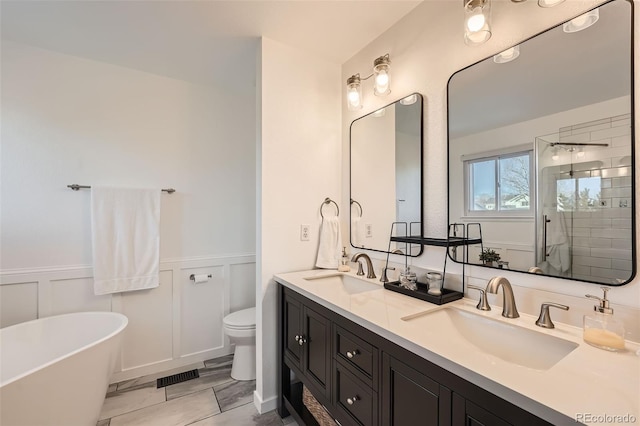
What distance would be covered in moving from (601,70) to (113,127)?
9.71 feet

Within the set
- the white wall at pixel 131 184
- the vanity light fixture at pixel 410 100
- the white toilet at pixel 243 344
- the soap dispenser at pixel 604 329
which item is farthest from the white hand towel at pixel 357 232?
the soap dispenser at pixel 604 329

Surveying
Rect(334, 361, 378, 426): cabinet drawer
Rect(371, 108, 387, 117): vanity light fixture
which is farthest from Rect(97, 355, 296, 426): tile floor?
Rect(371, 108, 387, 117): vanity light fixture

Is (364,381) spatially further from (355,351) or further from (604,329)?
(604,329)

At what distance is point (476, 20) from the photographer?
118cm

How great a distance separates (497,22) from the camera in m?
1.26


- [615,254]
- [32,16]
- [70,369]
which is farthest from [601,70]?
[32,16]

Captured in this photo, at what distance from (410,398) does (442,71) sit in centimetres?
153

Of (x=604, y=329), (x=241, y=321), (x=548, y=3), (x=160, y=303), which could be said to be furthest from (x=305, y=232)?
(x=548, y=3)

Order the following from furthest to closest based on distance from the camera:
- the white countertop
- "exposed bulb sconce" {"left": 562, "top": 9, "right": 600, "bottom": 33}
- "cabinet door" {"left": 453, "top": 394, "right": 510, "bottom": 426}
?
"exposed bulb sconce" {"left": 562, "top": 9, "right": 600, "bottom": 33}
"cabinet door" {"left": 453, "top": 394, "right": 510, "bottom": 426}
the white countertop

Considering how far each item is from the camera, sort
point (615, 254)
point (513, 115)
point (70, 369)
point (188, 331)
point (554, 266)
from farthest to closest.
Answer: point (188, 331) < point (70, 369) < point (513, 115) < point (554, 266) < point (615, 254)

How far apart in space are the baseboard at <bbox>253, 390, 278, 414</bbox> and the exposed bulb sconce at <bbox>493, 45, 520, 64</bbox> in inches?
91.7

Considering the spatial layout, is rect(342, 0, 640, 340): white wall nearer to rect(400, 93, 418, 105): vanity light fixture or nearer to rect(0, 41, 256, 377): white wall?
rect(400, 93, 418, 105): vanity light fixture

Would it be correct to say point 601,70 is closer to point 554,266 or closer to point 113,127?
point 554,266

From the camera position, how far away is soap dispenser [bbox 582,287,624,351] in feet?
2.79
